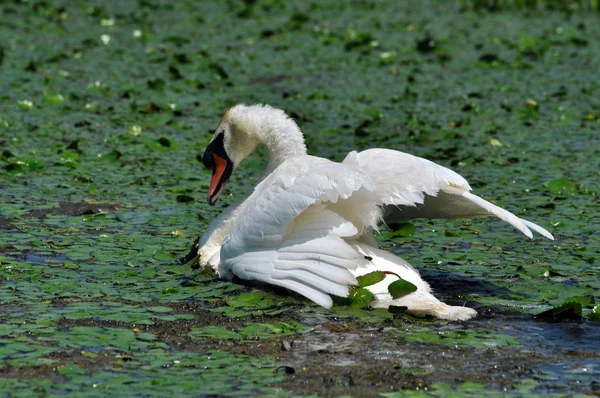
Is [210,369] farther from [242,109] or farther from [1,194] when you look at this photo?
[1,194]

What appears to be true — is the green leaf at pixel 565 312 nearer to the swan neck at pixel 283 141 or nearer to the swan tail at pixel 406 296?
the swan tail at pixel 406 296

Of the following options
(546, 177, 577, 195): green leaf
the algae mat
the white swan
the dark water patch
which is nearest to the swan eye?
the algae mat

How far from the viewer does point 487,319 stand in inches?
226

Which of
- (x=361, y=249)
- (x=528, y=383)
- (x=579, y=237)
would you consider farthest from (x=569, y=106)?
(x=528, y=383)

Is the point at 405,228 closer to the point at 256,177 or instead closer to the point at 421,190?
the point at 421,190

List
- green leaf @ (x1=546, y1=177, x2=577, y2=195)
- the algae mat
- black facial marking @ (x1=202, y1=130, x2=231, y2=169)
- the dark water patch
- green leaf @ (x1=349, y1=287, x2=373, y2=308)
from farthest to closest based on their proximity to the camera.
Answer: green leaf @ (x1=546, y1=177, x2=577, y2=195) → the dark water patch → black facial marking @ (x1=202, y1=130, x2=231, y2=169) → green leaf @ (x1=349, y1=287, x2=373, y2=308) → the algae mat

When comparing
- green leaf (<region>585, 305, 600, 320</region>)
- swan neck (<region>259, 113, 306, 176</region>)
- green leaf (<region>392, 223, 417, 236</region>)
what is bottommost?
green leaf (<region>392, 223, 417, 236</region>)

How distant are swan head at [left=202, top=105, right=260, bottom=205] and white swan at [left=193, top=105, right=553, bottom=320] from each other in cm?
85

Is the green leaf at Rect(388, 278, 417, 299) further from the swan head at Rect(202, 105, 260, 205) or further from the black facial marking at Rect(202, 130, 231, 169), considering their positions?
the black facial marking at Rect(202, 130, 231, 169)

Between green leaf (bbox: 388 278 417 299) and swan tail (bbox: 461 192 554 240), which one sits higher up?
swan tail (bbox: 461 192 554 240)

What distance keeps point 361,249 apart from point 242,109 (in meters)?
1.62

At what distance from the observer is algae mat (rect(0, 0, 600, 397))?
4.95m

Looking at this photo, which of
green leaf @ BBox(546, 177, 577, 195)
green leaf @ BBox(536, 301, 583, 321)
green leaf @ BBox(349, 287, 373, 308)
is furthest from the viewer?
green leaf @ BBox(546, 177, 577, 195)

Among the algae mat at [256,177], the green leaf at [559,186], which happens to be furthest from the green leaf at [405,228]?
the green leaf at [559,186]
